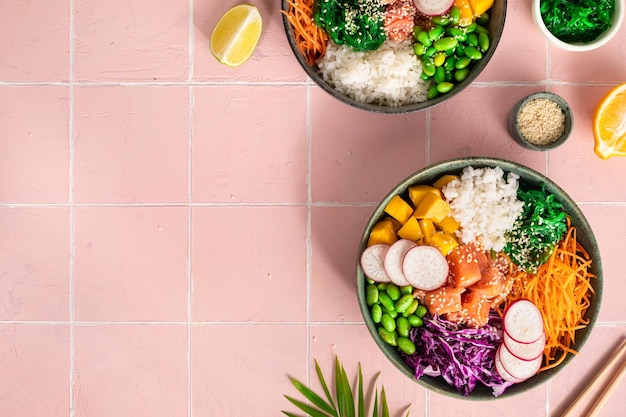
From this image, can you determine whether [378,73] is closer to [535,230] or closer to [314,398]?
[535,230]

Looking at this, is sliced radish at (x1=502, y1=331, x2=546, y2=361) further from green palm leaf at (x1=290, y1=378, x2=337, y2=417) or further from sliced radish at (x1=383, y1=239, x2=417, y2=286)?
green palm leaf at (x1=290, y1=378, x2=337, y2=417)

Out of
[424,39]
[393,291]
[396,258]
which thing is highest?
[424,39]

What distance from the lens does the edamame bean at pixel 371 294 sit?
72.7 inches

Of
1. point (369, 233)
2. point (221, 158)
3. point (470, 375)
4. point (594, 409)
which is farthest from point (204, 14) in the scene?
point (594, 409)

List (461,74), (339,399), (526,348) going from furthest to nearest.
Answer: (339,399), (461,74), (526,348)

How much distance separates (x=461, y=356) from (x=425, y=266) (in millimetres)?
314

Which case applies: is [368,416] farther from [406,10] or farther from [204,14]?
[204,14]

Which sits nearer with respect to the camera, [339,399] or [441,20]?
[441,20]

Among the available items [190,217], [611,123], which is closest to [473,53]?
[611,123]

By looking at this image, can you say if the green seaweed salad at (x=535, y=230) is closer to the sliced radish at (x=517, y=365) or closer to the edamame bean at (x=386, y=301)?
the sliced radish at (x=517, y=365)

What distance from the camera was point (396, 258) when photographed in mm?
1790

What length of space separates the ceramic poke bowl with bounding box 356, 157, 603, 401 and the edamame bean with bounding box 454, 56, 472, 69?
304 mm

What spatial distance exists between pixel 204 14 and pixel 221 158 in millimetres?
514

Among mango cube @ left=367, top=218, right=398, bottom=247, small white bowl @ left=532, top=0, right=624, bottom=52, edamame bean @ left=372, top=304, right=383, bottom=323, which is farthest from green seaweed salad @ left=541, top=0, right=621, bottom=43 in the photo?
edamame bean @ left=372, top=304, right=383, bottom=323
